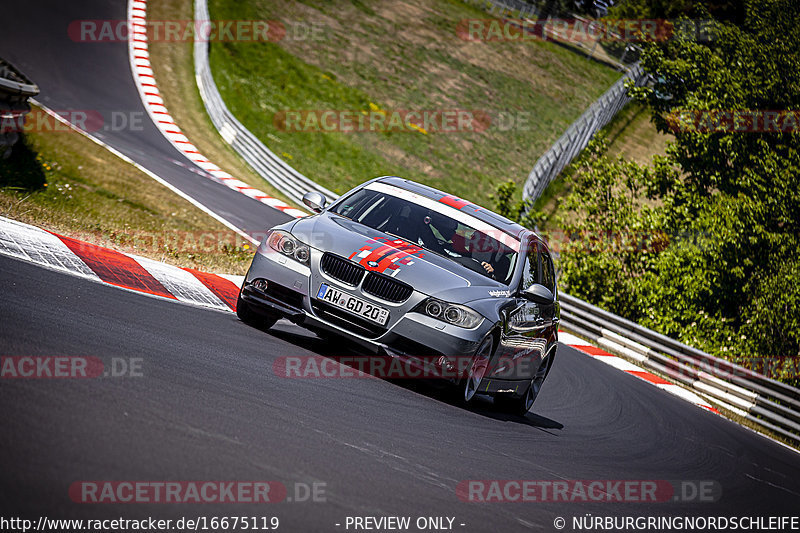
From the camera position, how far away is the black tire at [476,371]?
691 cm

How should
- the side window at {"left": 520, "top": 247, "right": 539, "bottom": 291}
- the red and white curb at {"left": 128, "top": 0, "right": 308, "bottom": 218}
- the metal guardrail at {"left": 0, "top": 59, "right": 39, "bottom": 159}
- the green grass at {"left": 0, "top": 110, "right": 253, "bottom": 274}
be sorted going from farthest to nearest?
the red and white curb at {"left": 128, "top": 0, "right": 308, "bottom": 218} < the metal guardrail at {"left": 0, "top": 59, "right": 39, "bottom": 159} < the green grass at {"left": 0, "top": 110, "right": 253, "bottom": 274} < the side window at {"left": 520, "top": 247, "right": 539, "bottom": 291}

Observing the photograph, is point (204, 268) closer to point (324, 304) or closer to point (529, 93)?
point (324, 304)

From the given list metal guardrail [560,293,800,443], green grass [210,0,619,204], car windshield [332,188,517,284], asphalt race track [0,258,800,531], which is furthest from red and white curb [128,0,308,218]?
asphalt race track [0,258,800,531]

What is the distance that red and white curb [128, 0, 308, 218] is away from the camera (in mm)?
20297

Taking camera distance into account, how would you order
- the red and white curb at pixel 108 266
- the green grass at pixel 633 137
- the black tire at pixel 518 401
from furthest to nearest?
the green grass at pixel 633 137, the black tire at pixel 518 401, the red and white curb at pixel 108 266

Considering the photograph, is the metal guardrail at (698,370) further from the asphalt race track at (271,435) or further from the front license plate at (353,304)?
the front license plate at (353,304)

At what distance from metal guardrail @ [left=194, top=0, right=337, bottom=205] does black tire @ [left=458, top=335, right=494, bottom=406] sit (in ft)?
47.7

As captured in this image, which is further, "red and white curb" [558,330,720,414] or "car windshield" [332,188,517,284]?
"red and white curb" [558,330,720,414]

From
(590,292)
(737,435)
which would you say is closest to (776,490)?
(737,435)

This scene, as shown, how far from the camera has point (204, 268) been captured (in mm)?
10734

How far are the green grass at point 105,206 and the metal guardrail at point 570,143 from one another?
1369cm

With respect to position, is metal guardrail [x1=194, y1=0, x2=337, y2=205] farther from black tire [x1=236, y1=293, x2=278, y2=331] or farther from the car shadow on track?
black tire [x1=236, y1=293, x2=278, y2=331]

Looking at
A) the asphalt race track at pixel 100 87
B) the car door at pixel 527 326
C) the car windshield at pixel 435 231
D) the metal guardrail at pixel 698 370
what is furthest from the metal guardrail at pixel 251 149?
the car door at pixel 527 326

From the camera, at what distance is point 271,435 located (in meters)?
4.69
